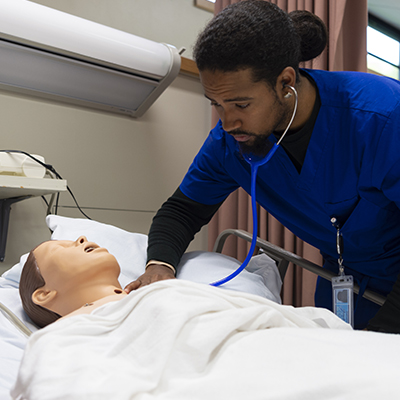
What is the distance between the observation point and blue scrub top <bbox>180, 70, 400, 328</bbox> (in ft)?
3.67

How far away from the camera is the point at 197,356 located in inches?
23.4

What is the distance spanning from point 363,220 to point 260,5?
69cm

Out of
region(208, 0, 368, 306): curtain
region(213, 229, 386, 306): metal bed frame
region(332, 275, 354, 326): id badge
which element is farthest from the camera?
region(208, 0, 368, 306): curtain

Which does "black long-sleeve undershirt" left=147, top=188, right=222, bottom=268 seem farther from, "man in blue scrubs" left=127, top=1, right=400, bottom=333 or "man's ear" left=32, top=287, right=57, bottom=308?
"man's ear" left=32, top=287, right=57, bottom=308

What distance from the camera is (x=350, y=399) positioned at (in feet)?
1.61

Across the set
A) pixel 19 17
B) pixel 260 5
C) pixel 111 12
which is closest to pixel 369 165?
pixel 260 5

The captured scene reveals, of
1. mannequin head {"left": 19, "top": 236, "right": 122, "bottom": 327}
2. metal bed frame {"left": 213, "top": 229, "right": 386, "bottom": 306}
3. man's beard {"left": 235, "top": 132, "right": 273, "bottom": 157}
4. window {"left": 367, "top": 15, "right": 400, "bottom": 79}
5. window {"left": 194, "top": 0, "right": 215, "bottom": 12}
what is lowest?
metal bed frame {"left": 213, "top": 229, "right": 386, "bottom": 306}

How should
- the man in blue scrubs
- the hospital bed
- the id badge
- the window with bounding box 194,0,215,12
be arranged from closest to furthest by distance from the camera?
the hospital bed < the man in blue scrubs < the id badge < the window with bounding box 194,0,215,12

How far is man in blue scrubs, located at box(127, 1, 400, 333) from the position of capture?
42.0 inches

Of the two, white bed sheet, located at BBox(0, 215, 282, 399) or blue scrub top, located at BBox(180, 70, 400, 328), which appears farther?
white bed sheet, located at BBox(0, 215, 282, 399)

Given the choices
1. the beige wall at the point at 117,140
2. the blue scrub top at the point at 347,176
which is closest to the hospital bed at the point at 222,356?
the blue scrub top at the point at 347,176

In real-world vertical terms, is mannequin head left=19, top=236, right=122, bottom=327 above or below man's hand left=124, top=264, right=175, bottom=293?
above

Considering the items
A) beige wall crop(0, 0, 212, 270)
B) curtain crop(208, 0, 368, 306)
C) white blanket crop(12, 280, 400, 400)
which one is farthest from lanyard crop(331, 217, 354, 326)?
beige wall crop(0, 0, 212, 270)

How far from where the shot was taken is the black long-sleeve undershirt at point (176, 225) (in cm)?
144
